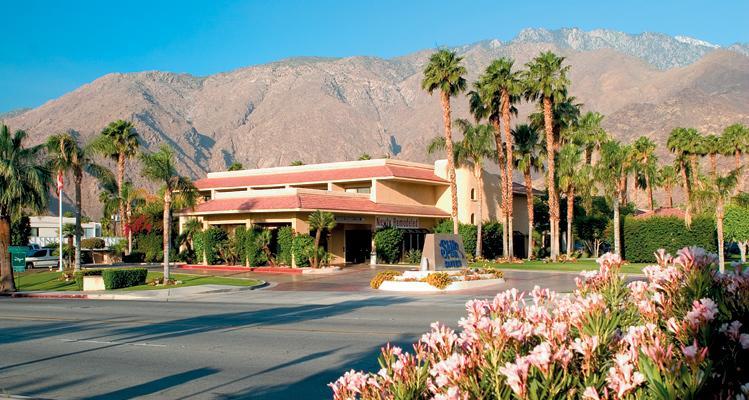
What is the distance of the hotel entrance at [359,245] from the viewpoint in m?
51.2

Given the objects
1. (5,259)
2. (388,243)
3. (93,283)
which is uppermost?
(388,243)

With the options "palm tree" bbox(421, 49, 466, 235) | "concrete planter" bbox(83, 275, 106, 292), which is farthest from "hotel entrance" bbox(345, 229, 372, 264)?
"concrete planter" bbox(83, 275, 106, 292)

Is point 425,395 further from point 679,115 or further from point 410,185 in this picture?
point 679,115

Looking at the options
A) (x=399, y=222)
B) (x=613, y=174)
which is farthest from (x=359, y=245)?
(x=613, y=174)

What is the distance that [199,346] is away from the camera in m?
14.1

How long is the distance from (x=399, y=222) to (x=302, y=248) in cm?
1033

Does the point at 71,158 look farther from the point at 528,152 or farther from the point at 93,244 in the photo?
the point at 528,152

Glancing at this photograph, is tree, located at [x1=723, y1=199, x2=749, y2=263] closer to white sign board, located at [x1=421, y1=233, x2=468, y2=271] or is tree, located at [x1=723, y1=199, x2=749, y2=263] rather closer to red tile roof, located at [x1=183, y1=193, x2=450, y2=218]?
red tile roof, located at [x1=183, y1=193, x2=450, y2=218]

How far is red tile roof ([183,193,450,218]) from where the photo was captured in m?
43.3

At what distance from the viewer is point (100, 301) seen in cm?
2802

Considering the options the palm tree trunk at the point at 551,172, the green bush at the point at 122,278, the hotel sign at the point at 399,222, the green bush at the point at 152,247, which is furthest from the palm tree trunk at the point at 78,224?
Result: the palm tree trunk at the point at 551,172

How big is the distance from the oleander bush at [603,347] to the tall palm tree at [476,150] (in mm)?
46655

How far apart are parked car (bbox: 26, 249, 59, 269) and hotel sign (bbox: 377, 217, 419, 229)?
79.1ft

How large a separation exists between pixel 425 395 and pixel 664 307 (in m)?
1.57
